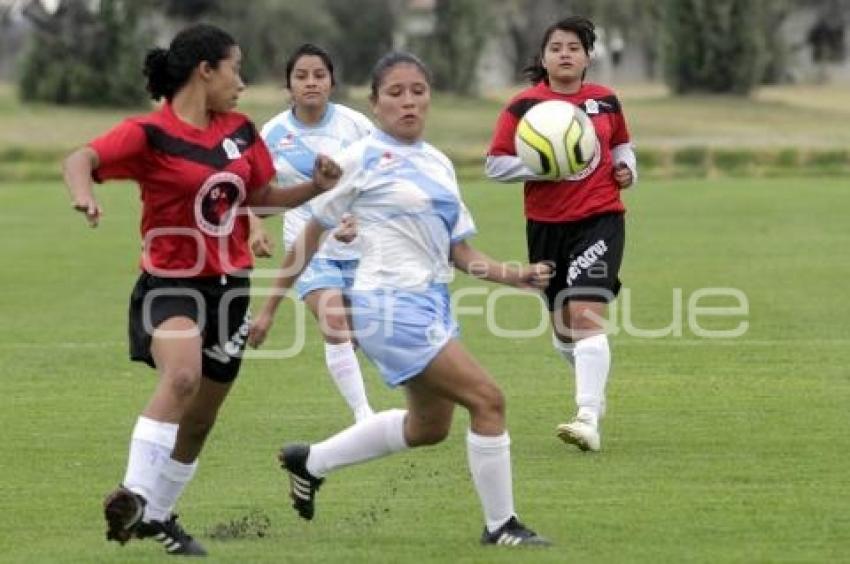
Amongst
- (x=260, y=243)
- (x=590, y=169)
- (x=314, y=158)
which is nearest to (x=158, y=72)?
(x=260, y=243)

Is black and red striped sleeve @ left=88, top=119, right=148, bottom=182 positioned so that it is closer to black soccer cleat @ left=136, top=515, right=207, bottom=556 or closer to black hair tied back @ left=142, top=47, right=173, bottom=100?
black hair tied back @ left=142, top=47, right=173, bottom=100

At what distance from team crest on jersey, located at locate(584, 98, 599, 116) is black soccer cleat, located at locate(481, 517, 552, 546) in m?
3.93

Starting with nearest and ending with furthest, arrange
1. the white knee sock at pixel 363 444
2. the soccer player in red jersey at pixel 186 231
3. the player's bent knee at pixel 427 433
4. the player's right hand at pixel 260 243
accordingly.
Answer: the soccer player in red jersey at pixel 186 231 → the player's bent knee at pixel 427 433 → the white knee sock at pixel 363 444 → the player's right hand at pixel 260 243

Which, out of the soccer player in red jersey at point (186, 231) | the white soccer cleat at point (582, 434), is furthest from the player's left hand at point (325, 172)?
the white soccer cleat at point (582, 434)

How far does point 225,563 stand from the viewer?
8984 mm

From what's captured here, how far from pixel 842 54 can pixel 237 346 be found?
311 ft

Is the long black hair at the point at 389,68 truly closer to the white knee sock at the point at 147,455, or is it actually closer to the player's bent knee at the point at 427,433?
the player's bent knee at the point at 427,433

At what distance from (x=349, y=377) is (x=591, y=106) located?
210cm

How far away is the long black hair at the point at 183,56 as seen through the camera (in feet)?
30.5

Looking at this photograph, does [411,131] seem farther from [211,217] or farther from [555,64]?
[555,64]

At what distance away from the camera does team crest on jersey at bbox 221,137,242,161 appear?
367 inches

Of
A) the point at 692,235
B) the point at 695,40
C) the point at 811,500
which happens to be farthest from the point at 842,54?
the point at 811,500

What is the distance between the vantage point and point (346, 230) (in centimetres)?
920

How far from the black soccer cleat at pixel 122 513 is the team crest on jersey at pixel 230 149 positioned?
1496mm
